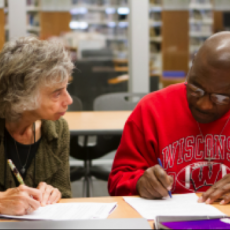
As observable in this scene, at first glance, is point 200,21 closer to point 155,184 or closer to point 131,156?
point 131,156

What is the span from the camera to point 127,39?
462 centimetres

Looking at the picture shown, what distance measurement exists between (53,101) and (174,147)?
20.1 inches

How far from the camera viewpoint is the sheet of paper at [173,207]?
104cm

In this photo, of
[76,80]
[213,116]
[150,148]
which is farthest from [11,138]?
[76,80]

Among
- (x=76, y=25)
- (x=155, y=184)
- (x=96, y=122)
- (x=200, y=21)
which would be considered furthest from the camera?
(x=200, y=21)

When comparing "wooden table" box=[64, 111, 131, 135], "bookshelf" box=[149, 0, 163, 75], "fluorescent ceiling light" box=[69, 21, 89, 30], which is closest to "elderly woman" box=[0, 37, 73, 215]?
"wooden table" box=[64, 111, 131, 135]

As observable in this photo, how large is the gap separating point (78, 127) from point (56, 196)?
1135mm

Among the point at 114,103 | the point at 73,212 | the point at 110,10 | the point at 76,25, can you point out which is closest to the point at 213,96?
the point at 73,212

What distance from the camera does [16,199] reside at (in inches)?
41.8

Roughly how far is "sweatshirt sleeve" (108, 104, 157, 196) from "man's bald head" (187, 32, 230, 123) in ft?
0.86

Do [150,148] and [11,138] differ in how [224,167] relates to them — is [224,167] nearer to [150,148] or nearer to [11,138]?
[150,148]

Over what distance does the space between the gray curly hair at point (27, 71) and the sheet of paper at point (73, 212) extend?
442mm

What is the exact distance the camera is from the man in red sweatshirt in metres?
1.23

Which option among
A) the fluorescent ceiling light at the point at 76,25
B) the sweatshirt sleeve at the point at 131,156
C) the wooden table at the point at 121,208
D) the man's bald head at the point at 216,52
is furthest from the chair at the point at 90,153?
the fluorescent ceiling light at the point at 76,25
